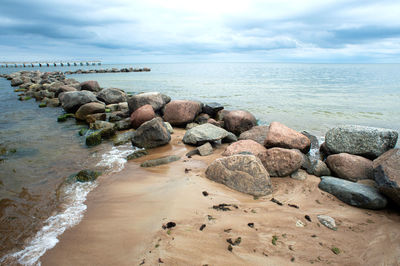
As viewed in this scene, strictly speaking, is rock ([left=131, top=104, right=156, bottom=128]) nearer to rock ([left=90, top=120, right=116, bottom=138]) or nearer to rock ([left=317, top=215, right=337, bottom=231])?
rock ([left=90, top=120, right=116, bottom=138])

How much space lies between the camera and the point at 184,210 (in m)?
3.51

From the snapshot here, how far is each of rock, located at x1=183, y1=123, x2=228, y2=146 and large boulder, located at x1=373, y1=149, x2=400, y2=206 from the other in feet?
13.4

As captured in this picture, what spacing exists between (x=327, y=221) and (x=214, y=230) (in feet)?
5.73

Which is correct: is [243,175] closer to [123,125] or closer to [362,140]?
[362,140]

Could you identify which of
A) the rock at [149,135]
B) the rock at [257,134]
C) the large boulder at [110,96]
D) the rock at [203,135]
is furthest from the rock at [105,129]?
the large boulder at [110,96]

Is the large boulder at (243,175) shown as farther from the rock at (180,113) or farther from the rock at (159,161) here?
the rock at (180,113)

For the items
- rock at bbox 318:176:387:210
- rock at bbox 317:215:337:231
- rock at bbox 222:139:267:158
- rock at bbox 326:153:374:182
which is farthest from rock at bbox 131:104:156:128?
rock at bbox 317:215:337:231

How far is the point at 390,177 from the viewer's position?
378cm

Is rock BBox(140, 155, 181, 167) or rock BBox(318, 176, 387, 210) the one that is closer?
rock BBox(318, 176, 387, 210)

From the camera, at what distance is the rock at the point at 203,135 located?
702 centimetres

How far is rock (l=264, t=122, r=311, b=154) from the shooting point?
6.10m

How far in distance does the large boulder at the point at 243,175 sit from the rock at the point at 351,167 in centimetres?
202

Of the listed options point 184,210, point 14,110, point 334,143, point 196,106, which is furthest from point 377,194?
point 14,110

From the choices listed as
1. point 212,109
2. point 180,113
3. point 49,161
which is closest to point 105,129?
point 49,161
